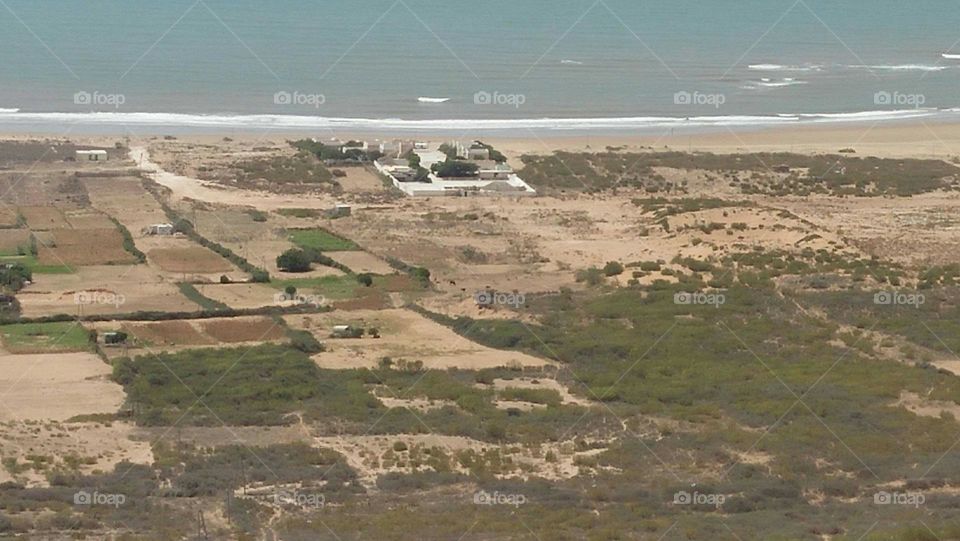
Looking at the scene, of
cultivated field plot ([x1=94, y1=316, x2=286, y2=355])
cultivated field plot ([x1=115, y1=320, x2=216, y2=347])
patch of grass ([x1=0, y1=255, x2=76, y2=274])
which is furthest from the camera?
patch of grass ([x1=0, y1=255, x2=76, y2=274])

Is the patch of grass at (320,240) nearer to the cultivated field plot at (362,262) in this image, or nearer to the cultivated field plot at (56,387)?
the cultivated field plot at (362,262)

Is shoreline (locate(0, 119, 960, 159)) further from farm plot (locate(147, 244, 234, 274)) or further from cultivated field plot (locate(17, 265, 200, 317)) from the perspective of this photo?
cultivated field plot (locate(17, 265, 200, 317))

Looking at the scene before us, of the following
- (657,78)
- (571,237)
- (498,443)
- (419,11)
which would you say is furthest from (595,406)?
(419,11)

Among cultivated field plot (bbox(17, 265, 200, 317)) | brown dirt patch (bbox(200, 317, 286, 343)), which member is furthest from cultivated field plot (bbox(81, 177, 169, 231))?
brown dirt patch (bbox(200, 317, 286, 343))

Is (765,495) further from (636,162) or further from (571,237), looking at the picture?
(636,162)

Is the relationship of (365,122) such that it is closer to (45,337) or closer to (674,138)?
(674,138)

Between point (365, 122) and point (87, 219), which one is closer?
point (87, 219)

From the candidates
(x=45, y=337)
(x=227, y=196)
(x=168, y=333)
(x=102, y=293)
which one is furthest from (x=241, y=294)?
(x=227, y=196)

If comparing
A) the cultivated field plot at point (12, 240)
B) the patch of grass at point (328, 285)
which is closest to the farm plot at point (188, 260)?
the patch of grass at point (328, 285)
